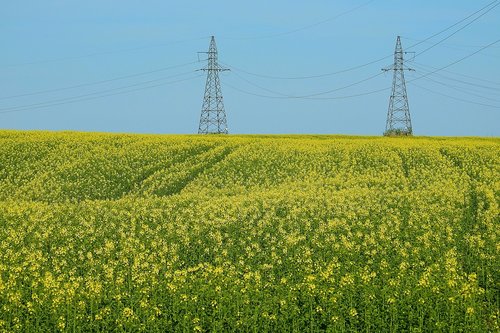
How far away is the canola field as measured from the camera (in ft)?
55.6

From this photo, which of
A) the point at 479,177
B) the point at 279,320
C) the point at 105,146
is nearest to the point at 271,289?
the point at 279,320

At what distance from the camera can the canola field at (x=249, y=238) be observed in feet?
55.6

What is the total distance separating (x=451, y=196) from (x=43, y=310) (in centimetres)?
2199

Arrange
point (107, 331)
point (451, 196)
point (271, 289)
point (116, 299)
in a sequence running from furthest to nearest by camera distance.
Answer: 1. point (451, 196)
2. point (271, 289)
3. point (116, 299)
4. point (107, 331)

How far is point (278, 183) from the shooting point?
1655 inches

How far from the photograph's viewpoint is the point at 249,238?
24875mm

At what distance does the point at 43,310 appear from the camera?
17.2 metres

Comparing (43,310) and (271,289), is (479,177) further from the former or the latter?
(43,310)

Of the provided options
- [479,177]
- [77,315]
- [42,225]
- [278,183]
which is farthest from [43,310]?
[479,177]

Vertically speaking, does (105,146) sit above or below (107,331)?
above

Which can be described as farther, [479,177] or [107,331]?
[479,177]

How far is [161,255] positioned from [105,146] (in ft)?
108

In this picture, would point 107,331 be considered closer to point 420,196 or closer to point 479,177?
point 420,196

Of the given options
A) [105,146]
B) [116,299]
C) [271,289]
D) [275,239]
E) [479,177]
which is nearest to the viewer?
[116,299]
